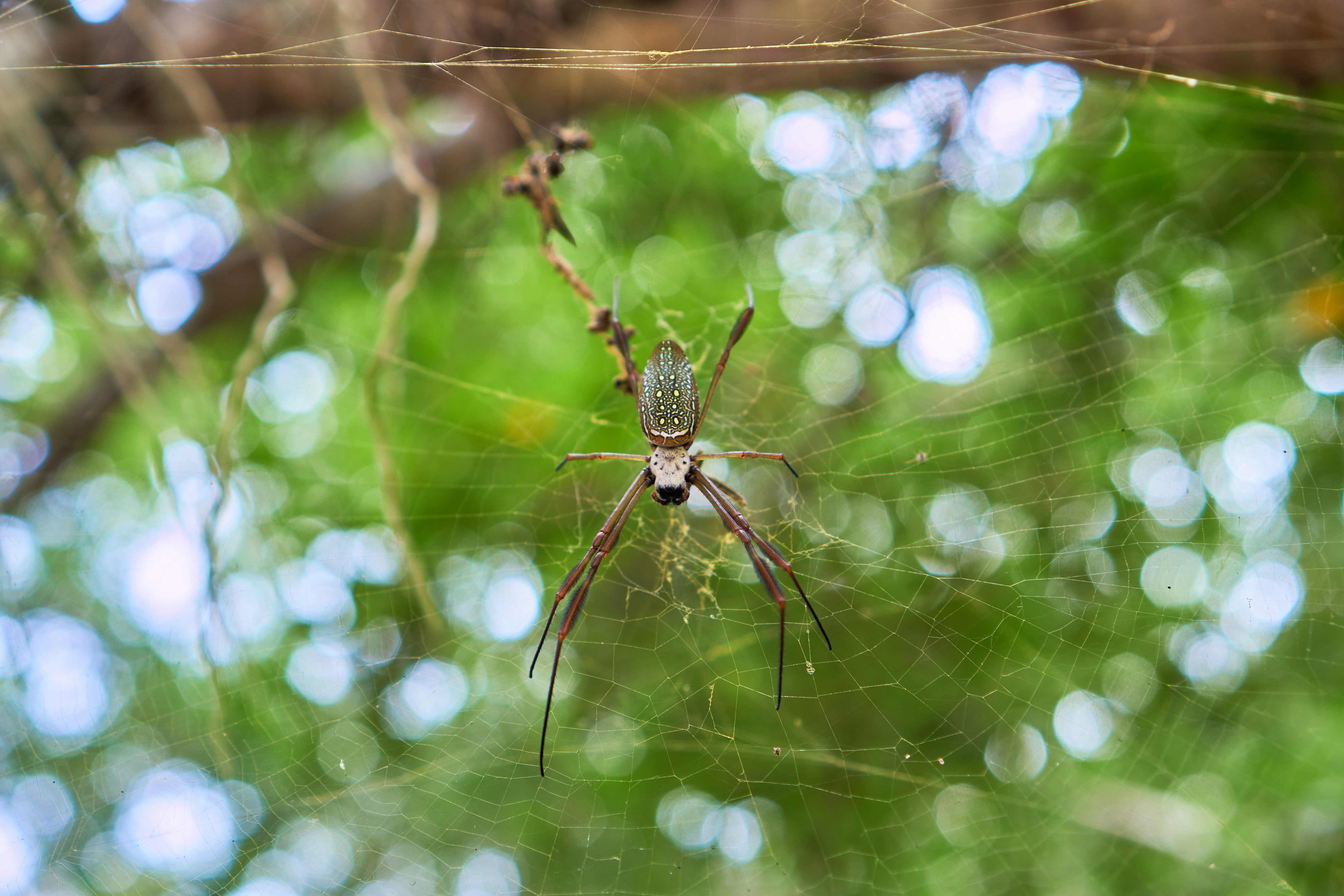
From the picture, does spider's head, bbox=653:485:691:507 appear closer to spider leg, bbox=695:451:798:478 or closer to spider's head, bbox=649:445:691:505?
spider's head, bbox=649:445:691:505

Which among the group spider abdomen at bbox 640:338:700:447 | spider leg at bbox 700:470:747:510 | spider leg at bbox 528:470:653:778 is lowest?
spider leg at bbox 528:470:653:778

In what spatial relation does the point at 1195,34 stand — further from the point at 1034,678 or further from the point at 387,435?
the point at 387,435

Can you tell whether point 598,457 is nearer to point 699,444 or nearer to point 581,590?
point 581,590

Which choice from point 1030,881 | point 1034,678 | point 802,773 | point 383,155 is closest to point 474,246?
point 383,155

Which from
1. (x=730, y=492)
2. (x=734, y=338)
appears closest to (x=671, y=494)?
(x=730, y=492)

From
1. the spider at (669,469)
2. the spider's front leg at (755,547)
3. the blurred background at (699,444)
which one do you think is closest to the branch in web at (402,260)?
the blurred background at (699,444)

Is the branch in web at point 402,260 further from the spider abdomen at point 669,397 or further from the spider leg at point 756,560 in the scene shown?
the spider leg at point 756,560

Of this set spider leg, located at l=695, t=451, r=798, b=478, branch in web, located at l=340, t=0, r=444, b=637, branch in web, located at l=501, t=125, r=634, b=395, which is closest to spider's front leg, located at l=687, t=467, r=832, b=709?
spider leg, located at l=695, t=451, r=798, b=478
